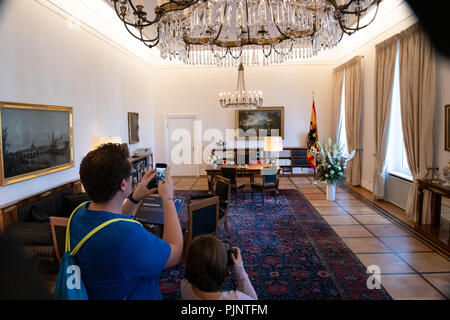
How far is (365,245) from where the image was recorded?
4.44 metres

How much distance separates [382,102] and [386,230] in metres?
3.02

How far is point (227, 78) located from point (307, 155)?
12.6 feet

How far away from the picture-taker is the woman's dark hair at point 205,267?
1341 millimetres

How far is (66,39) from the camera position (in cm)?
520

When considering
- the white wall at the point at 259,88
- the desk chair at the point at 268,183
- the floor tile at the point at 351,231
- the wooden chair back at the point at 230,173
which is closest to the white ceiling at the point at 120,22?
the white wall at the point at 259,88

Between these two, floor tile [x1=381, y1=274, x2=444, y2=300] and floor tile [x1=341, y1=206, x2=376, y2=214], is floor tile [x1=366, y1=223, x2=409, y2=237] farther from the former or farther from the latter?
floor tile [x1=381, y1=274, x2=444, y2=300]

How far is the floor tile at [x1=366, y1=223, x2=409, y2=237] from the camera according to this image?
15.8 feet

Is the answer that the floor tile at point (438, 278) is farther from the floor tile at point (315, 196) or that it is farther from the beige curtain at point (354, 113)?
the beige curtain at point (354, 113)

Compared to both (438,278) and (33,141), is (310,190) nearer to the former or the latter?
(438,278)

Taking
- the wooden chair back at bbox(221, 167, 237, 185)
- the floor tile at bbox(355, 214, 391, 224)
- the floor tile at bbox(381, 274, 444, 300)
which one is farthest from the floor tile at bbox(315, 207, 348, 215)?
the floor tile at bbox(381, 274, 444, 300)

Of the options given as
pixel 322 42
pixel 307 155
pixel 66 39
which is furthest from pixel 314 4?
pixel 307 155

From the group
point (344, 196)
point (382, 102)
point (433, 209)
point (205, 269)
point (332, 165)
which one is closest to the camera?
point (205, 269)

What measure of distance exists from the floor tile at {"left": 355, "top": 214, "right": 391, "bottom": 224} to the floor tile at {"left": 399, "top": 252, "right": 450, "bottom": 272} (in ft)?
4.48

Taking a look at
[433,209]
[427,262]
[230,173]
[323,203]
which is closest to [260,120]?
[230,173]
